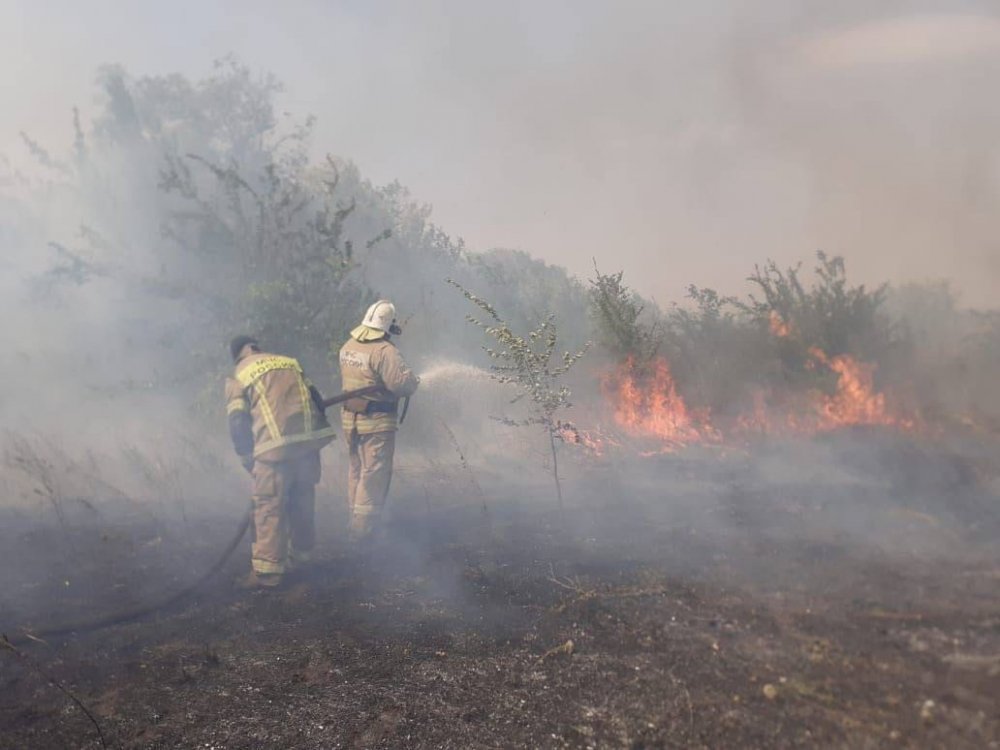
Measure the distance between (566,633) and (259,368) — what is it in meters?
3.54

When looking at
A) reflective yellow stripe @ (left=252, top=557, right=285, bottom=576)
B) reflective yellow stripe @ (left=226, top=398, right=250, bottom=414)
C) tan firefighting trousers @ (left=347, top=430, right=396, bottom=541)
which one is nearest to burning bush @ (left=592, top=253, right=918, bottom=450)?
tan firefighting trousers @ (left=347, top=430, right=396, bottom=541)

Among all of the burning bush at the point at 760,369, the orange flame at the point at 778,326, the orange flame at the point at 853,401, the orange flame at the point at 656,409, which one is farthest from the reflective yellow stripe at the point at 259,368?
the orange flame at the point at 778,326

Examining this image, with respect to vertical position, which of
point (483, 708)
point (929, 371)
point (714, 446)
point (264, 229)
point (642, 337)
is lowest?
point (483, 708)

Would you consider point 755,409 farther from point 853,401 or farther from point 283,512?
point 283,512

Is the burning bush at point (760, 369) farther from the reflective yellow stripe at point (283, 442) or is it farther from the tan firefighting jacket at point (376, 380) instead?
the reflective yellow stripe at point (283, 442)

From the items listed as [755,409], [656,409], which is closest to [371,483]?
[656,409]

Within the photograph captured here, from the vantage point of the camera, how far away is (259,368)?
595 centimetres

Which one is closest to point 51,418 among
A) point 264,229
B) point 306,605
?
point 264,229

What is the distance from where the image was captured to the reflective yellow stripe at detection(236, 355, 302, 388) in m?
5.91

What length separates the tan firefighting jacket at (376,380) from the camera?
662 centimetres

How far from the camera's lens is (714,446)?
30.5 ft

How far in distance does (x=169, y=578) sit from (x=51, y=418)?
9.66m

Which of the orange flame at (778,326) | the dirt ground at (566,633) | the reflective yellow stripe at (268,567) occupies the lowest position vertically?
the dirt ground at (566,633)

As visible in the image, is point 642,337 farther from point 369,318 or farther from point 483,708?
point 483,708
